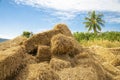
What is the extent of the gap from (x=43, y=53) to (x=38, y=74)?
1.32 m

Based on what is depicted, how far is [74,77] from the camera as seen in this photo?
159 inches

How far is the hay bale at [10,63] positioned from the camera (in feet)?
12.7

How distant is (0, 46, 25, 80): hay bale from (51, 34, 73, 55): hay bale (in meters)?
0.65

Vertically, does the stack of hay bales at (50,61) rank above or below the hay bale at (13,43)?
below

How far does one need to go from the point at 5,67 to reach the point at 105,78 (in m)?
1.93

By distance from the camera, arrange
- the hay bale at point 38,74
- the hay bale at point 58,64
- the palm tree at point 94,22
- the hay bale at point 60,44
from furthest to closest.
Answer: the palm tree at point 94,22
the hay bale at point 60,44
the hay bale at point 58,64
the hay bale at point 38,74

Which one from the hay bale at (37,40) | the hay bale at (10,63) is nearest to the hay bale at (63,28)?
the hay bale at (37,40)

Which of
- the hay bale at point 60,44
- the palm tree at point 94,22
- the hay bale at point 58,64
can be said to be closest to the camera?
the hay bale at point 58,64

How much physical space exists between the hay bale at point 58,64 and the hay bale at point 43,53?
357mm

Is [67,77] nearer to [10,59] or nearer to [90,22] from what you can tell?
[10,59]

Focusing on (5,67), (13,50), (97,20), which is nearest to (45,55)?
(13,50)

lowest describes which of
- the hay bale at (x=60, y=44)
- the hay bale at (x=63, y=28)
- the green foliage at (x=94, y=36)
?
the green foliage at (x=94, y=36)

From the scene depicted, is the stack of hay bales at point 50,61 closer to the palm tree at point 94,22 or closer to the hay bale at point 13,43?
the hay bale at point 13,43

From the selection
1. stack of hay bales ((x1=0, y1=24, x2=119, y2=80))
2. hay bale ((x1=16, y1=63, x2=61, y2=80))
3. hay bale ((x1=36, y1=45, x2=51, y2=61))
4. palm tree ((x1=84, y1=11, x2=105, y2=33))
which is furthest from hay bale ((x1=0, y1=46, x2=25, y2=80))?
palm tree ((x1=84, y1=11, x2=105, y2=33))
